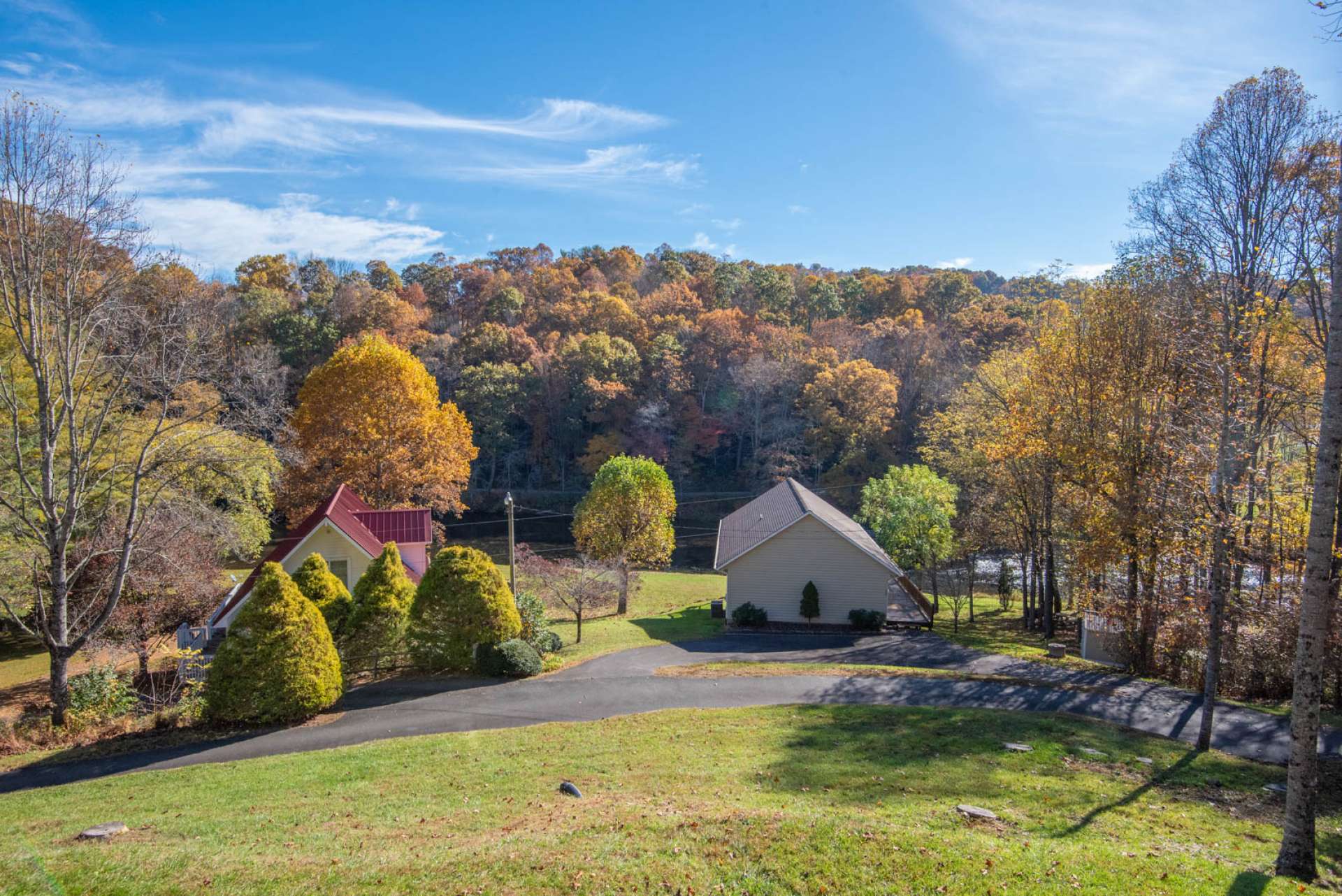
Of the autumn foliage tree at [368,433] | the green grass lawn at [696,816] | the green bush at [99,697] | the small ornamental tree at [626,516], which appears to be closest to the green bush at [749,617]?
the small ornamental tree at [626,516]

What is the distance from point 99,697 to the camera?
15.4 m

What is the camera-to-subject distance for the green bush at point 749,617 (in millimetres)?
26750

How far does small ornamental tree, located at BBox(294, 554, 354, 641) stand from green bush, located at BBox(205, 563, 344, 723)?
3.39 meters

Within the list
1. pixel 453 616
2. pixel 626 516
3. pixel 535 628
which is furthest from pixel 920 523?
pixel 453 616

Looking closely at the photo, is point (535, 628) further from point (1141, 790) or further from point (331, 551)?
point (1141, 790)

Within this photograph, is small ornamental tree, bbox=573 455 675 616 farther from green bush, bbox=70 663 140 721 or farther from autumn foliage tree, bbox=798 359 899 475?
autumn foliage tree, bbox=798 359 899 475

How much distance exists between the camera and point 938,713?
1441 centimetres

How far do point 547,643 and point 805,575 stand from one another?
11142mm

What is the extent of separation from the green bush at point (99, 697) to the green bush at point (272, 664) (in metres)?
2.31

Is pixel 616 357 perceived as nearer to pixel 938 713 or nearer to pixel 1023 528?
pixel 1023 528

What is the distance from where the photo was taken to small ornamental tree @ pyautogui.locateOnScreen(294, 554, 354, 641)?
1891 centimetres

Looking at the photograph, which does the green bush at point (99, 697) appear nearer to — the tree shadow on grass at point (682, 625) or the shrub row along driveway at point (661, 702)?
the shrub row along driveway at point (661, 702)

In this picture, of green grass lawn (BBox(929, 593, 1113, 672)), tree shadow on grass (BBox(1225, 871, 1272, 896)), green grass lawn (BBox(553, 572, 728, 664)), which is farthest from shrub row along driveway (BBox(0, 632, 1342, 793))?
tree shadow on grass (BBox(1225, 871, 1272, 896))

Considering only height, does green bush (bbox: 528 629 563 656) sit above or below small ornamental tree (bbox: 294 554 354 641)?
below
